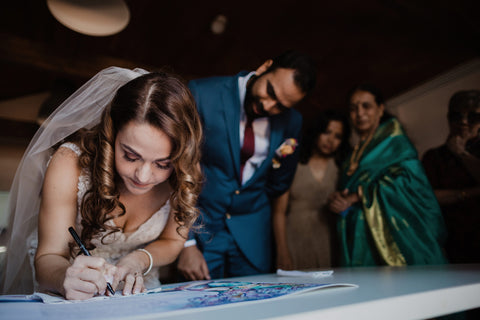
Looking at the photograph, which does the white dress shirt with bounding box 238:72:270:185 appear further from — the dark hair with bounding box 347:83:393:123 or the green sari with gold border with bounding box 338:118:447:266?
the dark hair with bounding box 347:83:393:123

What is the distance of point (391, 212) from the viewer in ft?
5.62

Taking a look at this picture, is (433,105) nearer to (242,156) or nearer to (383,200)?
(383,200)

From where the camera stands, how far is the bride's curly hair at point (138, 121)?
949 millimetres

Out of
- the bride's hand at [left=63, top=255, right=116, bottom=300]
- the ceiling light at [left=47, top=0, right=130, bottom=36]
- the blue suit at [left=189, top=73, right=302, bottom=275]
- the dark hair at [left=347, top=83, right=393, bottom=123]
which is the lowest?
the bride's hand at [left=63, top=255, right=116, bottom=300]

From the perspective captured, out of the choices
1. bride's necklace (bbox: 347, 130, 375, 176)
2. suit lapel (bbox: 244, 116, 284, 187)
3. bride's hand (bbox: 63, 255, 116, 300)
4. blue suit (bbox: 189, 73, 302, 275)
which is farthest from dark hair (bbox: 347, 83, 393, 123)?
bride's hand (bbox: 63, 255, 116, 300)

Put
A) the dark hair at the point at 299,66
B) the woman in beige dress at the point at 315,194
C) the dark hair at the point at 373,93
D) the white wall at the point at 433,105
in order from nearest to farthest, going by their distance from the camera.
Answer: the dark hair at the point at 299,66, the white wall at the point at 433,105, the dark hair at the point at 373,93, the woman in beige dress at the point at 315,194

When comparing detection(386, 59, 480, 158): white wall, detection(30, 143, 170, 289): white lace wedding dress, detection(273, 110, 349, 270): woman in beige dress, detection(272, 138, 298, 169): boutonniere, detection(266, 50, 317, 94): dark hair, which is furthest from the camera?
detection(273, 110, 349, 270): woman in beige dress

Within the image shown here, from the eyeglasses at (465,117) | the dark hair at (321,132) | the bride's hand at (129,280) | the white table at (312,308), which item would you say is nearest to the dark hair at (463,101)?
the eyeglasses at (465,117)

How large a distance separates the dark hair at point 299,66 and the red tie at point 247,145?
0.25 m

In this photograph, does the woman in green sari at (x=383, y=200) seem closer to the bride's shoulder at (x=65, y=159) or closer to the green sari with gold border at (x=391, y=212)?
the green sari with gold border at (x=391, y=212)

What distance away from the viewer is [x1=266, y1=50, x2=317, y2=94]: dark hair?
1.28 meters

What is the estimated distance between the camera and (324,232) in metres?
2.19

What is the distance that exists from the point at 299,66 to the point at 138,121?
2.30 ft

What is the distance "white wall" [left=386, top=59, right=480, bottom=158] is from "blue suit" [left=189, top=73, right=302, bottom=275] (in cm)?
83
